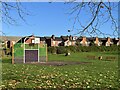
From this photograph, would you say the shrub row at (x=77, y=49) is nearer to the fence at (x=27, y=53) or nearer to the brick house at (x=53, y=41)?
the fence at (x=27, y=53)

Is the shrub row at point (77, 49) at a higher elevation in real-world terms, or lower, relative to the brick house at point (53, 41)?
lower

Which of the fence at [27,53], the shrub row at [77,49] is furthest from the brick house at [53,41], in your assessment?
the fence at [27,53]

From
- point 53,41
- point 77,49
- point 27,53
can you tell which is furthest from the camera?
point 53,41

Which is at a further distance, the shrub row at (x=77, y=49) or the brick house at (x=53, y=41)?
the brick house at (x=53, y=41)

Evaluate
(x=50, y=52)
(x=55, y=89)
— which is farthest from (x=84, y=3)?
(x=50, y=52)

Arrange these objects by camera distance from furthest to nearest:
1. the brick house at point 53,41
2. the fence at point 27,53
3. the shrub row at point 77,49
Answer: the brick house at point 53,41, the shrub row at point 77,49, the fence at point 27,53

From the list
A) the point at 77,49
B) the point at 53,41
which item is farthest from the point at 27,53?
the point at 53,41

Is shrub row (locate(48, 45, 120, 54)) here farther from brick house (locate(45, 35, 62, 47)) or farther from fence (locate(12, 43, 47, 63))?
brick house (locate(45, 35, 62, 47))

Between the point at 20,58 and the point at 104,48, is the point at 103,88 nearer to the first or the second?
the point at 20,58

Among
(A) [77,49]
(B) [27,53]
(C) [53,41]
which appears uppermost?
(C) [53,41]

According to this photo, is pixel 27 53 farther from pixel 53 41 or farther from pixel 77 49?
pixel 53 41

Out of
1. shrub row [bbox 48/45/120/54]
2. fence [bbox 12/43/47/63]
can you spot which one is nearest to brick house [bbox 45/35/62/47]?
shrub row [bbox 48/45/120/54]

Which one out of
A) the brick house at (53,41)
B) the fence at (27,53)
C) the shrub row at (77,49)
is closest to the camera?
the fence at (27,53)

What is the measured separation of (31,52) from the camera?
30625mm
